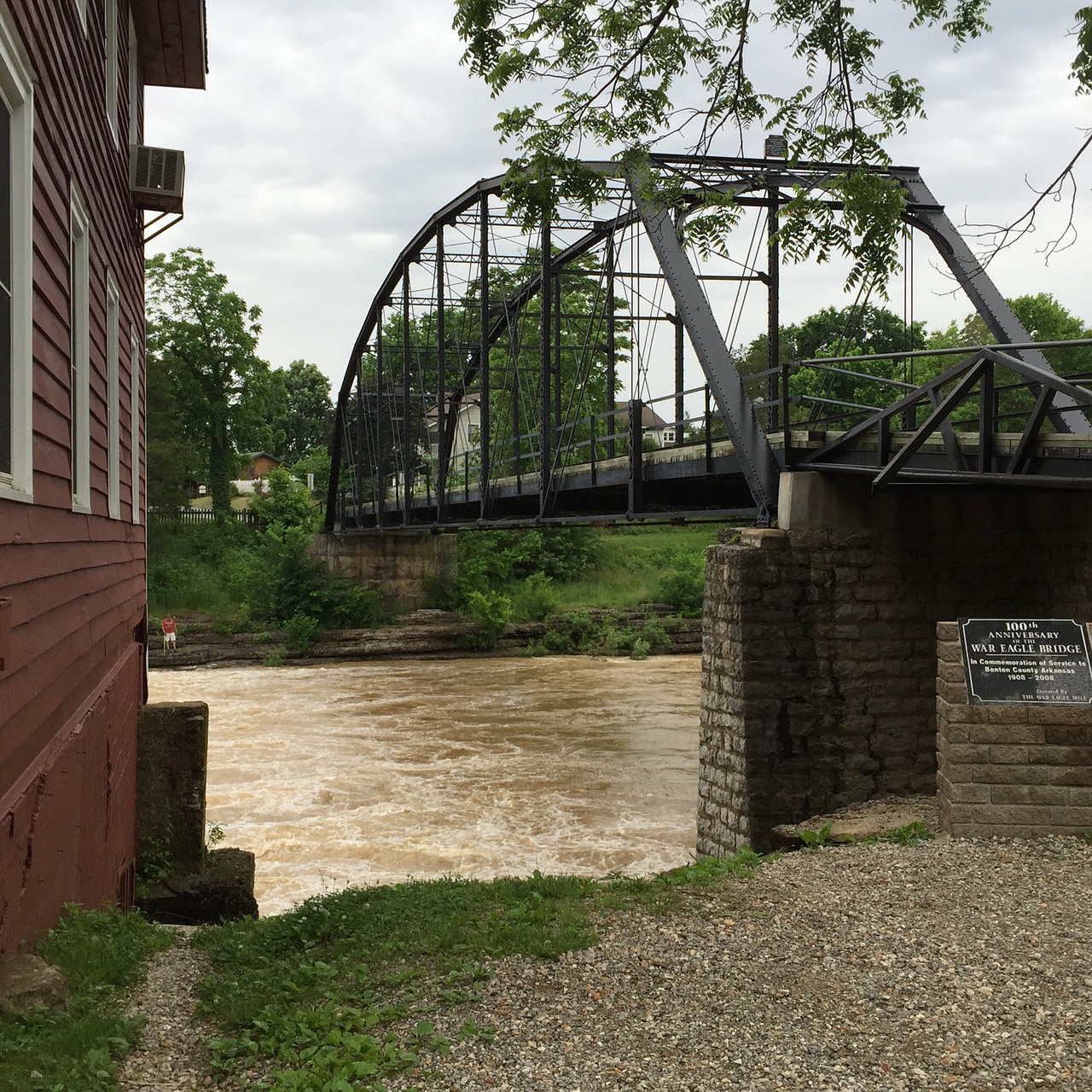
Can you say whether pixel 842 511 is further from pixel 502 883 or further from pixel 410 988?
pixel 410 988

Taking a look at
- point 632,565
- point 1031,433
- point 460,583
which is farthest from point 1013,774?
point 632,565

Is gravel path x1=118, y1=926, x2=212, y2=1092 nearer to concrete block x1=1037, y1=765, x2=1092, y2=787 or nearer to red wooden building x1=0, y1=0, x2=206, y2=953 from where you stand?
red wooden building x1=0, y1=0, x2=206, y2=953

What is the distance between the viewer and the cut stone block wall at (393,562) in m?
38.5

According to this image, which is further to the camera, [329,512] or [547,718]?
[329,512]

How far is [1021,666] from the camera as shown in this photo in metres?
7.76

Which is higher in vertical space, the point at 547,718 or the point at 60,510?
the point at 60,510

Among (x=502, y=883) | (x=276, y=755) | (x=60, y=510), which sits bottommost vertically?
(x=276, y=755)

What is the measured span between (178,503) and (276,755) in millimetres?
24683

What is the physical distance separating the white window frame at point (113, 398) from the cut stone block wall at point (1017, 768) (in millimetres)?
5876

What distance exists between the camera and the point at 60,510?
17.2ft

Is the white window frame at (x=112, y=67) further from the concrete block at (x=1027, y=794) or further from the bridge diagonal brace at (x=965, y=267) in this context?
the bridge diagonal brace at (x=965, y=267)

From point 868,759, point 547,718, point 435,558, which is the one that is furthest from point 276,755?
point 435,558

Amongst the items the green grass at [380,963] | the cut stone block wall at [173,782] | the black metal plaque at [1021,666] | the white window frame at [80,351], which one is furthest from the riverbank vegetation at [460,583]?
the white window frame at [80,351]

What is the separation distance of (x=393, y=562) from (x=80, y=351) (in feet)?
106
